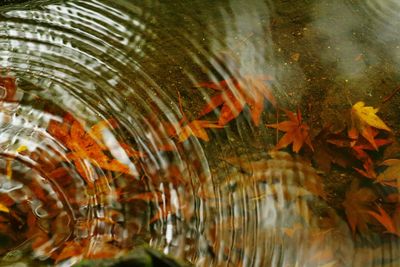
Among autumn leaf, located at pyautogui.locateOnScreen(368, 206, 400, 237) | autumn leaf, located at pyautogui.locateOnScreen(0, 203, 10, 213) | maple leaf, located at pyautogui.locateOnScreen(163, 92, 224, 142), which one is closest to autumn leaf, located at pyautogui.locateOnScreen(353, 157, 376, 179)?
autumn leaf, located at pyautogui.locateOnScreen(368, 206, 400, 237)

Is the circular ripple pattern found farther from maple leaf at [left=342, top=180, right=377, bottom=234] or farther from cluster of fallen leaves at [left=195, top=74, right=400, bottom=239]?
maple leaf at [left=342, top=180, right=377, bottom=234]

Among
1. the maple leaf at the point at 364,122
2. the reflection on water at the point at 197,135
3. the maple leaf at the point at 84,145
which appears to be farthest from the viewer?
the maple leaf at the point at 364,122

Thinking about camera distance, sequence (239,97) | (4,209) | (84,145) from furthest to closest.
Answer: (239,97) → (84,145) → (4,209)

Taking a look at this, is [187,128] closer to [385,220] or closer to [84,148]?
[84,148]

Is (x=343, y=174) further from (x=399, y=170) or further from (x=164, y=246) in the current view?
(x=164, y=246)

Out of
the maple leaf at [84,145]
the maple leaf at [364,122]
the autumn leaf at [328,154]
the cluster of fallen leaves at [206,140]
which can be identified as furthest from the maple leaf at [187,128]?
the maple leaf at [364,122]

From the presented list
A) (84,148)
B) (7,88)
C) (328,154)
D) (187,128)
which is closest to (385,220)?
(328,154)

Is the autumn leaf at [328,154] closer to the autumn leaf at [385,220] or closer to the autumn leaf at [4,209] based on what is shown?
the autumn leaf at [385,220]
